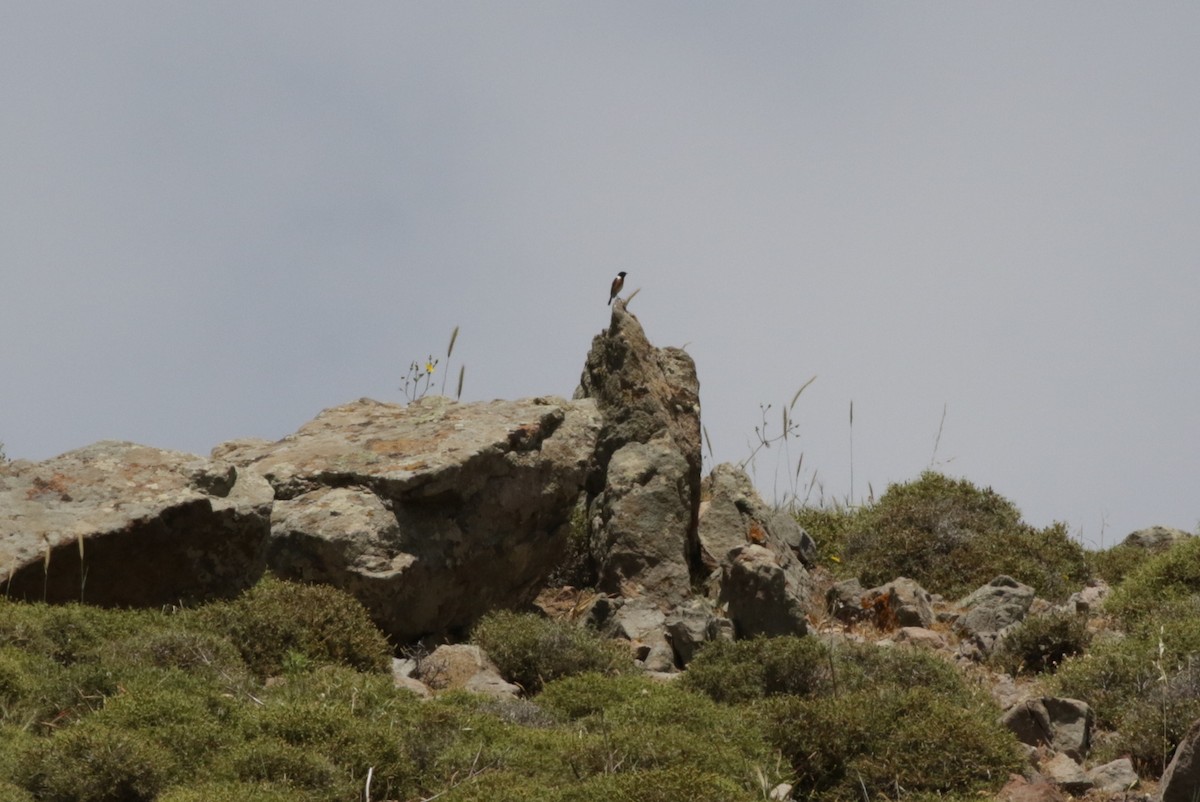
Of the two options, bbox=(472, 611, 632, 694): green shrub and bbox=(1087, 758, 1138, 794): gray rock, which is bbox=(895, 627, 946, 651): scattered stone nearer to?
bbox=(472, 611, 632, 694): green shrub

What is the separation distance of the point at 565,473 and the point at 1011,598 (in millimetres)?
5347

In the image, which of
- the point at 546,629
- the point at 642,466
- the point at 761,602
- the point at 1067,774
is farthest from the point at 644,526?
the point at 1067,774

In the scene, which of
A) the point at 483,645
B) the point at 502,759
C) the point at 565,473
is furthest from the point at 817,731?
the point at 565,473

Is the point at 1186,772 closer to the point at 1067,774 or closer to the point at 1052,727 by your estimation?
the point at 1067,774

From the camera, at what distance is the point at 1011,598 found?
16562mm

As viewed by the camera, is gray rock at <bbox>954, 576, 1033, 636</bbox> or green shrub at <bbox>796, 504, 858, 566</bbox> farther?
green shrub at <bbox>796, 504, 858, 566</bbox>

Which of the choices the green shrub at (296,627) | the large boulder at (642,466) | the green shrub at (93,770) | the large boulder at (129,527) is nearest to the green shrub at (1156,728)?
the green shrub at (296,627)

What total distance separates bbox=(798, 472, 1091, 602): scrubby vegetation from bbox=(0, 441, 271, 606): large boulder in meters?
9.68

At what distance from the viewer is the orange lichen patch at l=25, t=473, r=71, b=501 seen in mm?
12711

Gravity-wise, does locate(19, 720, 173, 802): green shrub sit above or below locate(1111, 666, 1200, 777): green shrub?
below

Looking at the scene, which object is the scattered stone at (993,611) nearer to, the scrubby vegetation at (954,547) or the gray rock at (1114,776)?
the scrubby vegetation at (954,547)

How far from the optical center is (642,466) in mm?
18344

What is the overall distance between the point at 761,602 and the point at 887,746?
432 cm

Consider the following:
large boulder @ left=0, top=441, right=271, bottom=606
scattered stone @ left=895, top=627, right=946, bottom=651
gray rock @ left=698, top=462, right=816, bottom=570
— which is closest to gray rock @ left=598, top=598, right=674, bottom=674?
gray rock @ left=698, top=462, right=816, bottom=570
